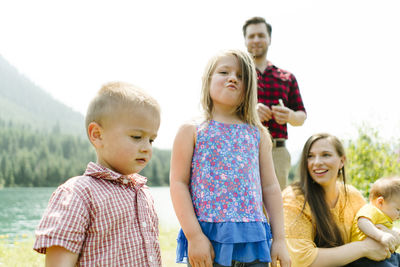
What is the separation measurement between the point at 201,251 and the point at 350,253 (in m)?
1.49

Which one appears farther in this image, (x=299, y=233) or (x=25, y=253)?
(x=25, y=253)

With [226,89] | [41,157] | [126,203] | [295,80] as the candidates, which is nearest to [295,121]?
[295,80]

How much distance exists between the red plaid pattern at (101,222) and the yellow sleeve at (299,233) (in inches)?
56.0

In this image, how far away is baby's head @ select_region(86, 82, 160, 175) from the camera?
59.9 inches

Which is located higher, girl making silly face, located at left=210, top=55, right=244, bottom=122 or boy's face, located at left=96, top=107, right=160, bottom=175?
girl making silly face, located at left=210, top=55, right=244, bottom=122


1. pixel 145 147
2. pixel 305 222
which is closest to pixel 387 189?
pixel 305 222

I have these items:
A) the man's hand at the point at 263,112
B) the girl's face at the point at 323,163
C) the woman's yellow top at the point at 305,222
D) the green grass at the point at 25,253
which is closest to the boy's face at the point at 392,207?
the woman's yellow top at the point at 305,222

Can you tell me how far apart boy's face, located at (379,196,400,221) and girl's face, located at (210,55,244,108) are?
1.86 meters

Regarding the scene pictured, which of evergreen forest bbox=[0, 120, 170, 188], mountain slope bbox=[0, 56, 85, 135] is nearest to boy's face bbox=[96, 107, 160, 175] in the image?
evergreen forest bbox=[0, 120, 170, 188]

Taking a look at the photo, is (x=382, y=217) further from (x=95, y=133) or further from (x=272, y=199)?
(x=95, y=133)

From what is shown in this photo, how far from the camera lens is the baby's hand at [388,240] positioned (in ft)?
9.06

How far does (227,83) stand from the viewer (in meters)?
2.05

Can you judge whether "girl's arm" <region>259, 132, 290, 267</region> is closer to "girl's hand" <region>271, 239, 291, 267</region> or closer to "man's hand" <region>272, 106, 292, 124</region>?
"girl's hand" <region>271, 239, 291, 267</region>

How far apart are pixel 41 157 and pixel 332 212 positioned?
87.7 ft
